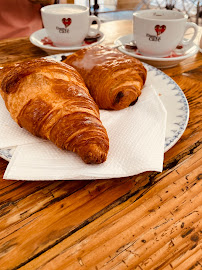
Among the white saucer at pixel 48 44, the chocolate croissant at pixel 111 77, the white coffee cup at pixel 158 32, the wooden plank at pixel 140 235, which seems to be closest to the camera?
the wooden plank at pixel 140 235

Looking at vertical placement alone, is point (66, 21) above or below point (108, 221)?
above

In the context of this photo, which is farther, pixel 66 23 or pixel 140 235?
pixel 66 23

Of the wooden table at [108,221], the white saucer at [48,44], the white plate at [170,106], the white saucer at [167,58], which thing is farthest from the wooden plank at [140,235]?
the white saucer at [48,44]

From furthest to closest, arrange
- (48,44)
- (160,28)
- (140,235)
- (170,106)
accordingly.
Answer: (48,44) < (160,28) < (170,106) < (140,235)

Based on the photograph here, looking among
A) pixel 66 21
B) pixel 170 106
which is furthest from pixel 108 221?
pixel 66 21

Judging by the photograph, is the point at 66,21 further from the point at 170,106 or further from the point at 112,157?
the point at 112,157

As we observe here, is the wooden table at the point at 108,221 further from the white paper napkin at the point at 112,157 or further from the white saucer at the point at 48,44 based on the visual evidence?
the white saucer at the point at 48,44
